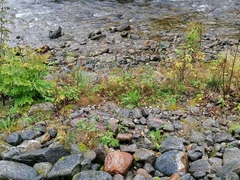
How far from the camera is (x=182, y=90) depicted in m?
5.59

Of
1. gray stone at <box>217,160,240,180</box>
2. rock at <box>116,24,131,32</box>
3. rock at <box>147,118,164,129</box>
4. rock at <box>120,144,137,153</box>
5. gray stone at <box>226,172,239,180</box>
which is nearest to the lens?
gray stone at <box>226,172,239,180</box>

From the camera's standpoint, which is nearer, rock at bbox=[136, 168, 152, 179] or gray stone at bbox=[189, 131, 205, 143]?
rock at bbox=[136, 168, 152, 179]

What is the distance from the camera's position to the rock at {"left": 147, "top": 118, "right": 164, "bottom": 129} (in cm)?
459

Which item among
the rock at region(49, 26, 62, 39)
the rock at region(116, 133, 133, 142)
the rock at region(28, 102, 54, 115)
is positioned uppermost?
the rock at region(49, 26, 62, 39)

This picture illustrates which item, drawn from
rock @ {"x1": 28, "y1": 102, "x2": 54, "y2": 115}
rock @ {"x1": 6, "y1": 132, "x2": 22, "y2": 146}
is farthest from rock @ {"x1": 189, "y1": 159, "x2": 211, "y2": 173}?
rock @ {"x1": 28, "y1": 102, "x2": 54, "y2": 115}

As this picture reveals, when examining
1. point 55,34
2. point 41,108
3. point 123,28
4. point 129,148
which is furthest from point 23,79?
point 123,28

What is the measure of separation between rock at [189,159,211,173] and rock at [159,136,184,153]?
0.27 meters

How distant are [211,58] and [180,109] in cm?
310

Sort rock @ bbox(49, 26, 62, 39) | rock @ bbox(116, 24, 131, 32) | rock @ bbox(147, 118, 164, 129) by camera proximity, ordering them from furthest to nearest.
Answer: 1. rock @ bbox(116, 24, 131, 32)
2. rock @ bbox(49, 26, 62, 39)
3. rock @ bbox(147, 118, 164, 129)

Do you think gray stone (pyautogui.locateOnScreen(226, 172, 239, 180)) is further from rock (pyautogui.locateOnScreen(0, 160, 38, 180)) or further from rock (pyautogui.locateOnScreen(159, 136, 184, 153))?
rock (pyautogui.locateOnScreen(0, 160, 38, 180))

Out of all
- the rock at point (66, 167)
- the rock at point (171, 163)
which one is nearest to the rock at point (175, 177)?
the rock at point (171, 163)

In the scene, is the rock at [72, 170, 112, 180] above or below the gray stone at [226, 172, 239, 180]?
below

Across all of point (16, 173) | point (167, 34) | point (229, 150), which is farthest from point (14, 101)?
point (167, 34)

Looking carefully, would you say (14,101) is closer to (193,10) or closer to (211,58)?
(211,58)
